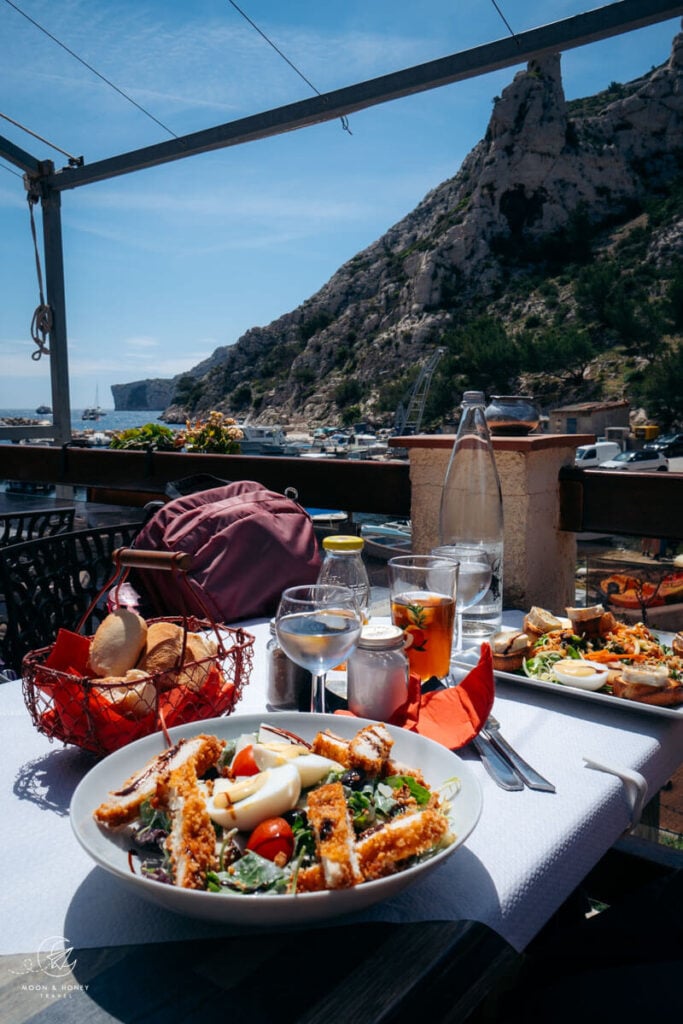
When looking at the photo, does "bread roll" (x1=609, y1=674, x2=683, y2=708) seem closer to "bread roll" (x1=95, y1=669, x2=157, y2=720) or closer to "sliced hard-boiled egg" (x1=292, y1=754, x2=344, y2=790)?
"sliced hard-boiled egg" (x1=292, y1=754, x2=344, y2=790)

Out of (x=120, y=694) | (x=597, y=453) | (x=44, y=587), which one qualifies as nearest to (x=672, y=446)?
(x=597, y=453)

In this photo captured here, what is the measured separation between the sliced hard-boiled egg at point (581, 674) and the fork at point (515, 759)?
0.48 feet

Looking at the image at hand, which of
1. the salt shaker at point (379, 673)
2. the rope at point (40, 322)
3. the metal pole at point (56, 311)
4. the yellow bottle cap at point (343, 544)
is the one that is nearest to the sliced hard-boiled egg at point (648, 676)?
the salt shaker at point (379, 673)

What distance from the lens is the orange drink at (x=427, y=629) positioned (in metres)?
1.06

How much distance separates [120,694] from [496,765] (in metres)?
0.44

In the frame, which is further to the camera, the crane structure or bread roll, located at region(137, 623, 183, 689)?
the crane structure

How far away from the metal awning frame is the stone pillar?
1.69 metres

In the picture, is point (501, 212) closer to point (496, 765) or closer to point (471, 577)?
point (471, 577)

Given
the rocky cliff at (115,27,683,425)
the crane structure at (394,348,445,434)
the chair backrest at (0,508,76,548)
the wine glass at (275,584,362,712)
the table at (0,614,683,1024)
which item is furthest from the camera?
the rocky cliff at (115,27,683,425)

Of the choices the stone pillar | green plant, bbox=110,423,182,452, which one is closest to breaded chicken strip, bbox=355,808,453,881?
the stone pillar

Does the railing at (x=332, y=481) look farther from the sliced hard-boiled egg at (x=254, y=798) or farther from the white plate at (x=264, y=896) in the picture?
the sliced hard-boiled egg at (x=254, y=798)

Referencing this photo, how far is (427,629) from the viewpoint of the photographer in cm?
106

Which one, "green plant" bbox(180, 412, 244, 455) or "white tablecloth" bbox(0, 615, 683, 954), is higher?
"green plant" bbox(180, 412, 244, 455)

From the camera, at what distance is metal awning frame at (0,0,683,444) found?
8.73ft
